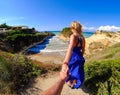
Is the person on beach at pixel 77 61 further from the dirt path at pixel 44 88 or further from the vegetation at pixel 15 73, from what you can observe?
the vegetation at pixel 15 73

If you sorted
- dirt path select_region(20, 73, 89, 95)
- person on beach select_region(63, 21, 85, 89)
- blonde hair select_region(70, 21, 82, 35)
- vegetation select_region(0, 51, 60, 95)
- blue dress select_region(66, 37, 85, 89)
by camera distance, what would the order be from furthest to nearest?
dirt path select_region(20, 73, 89, 95)
vegetation select_region(0, 51, 60, 95)
blue dress select_region(66, 37, 85, 89)
person on beach select_region(63, 21, 85, 89)
blonde hair select_region(70, 21, 82, 35)

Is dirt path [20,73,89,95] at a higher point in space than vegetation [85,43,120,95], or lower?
lower

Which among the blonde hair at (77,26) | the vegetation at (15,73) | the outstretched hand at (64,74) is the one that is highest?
the blonde hair at (77,26)

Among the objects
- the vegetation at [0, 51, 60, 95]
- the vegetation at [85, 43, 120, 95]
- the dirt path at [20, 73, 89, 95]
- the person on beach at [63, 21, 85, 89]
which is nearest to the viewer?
the person on beach at [63, 21, 85, 89]

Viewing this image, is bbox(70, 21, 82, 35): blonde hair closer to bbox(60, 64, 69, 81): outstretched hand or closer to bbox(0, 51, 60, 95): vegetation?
bbox(60, 64, 69, 81): outstretched hand

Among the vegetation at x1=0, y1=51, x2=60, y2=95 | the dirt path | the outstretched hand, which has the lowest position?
the dirt path

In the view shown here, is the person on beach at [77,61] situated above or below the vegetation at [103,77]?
above

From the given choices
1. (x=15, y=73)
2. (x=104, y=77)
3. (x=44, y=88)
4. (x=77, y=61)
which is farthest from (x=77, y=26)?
(x=15, y=73)

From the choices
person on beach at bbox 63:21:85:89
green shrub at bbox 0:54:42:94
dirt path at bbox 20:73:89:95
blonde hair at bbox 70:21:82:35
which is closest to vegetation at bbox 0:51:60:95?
green shrub at bbox 0:54:42:94

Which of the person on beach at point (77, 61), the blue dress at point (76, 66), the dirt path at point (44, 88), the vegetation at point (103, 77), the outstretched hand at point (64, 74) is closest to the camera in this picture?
the outstretched hand at point (64, 74)

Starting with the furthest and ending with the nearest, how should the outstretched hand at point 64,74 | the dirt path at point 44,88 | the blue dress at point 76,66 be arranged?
the dirt path at point 44,88 < the blue dress at point 76,66 < the outstretched hand at point 64,74

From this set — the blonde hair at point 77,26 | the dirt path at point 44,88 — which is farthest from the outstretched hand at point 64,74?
the dirt path at point 44,88

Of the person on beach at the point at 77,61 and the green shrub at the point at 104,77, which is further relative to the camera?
the green shrub at the point at 104,77

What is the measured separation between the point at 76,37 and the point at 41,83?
4.45m
